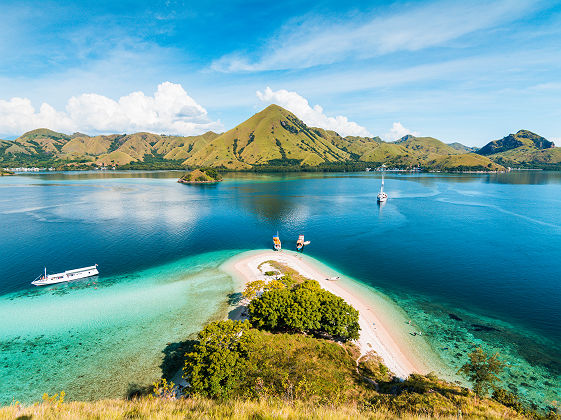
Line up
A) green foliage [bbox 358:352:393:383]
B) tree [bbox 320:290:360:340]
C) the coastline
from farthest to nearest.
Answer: tree [bbox 320:290:360:340]
the coastline
green foliage [bbox 358:352:393:383]

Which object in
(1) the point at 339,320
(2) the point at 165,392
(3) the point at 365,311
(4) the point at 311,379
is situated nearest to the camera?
(2) the point at 165,392

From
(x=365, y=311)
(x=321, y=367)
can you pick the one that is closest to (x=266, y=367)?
(x=321, y=367)

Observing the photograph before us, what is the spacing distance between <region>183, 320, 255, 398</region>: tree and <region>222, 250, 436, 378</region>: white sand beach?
65.5 ft

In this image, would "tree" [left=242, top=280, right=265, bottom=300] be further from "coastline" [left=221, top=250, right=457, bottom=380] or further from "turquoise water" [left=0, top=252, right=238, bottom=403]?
"turquoise water" [left=0, top=252, right=238, bottom=403]

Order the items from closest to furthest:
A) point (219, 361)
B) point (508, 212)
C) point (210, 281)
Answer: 1. point (219, 361)
2. point (210, 281)
3. point (508, 212)

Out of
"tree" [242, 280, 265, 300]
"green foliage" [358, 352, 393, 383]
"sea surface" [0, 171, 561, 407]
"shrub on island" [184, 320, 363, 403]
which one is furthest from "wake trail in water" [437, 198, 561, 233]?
"tree" [242, 280, 265, 300]

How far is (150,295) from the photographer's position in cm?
5506

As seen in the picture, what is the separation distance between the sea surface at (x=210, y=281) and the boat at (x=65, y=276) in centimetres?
203

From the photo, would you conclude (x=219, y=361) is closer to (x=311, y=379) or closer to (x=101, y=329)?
(x=311, y=379)

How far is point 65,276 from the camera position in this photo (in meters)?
61.5

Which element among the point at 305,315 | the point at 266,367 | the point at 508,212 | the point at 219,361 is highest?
the point at 508,212

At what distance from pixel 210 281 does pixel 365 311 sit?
37.4 metres

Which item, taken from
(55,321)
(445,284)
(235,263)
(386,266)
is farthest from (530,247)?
(55,321)

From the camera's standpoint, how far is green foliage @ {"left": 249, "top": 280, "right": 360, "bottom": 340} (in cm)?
3994
